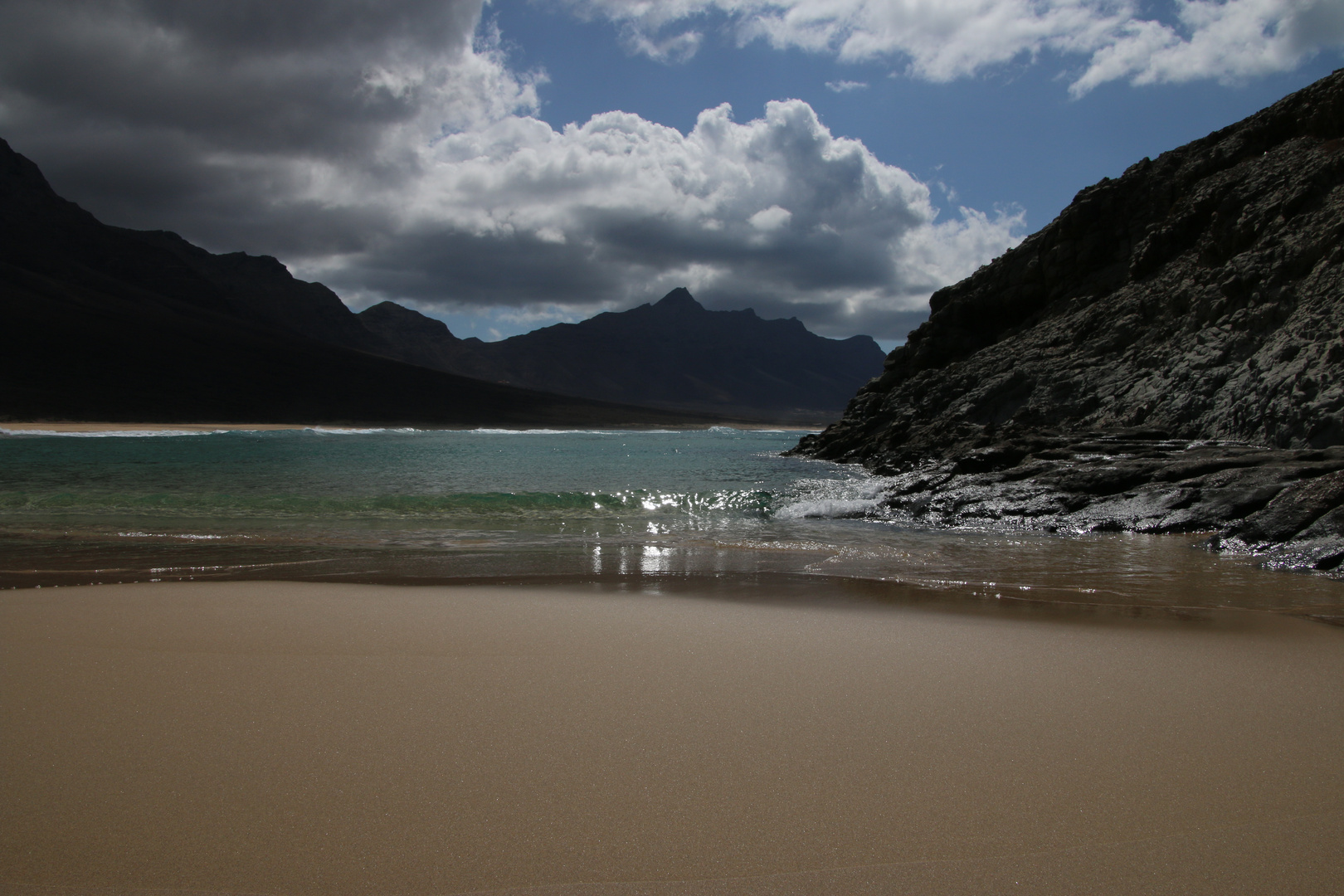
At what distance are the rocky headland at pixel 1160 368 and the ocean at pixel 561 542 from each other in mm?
1235

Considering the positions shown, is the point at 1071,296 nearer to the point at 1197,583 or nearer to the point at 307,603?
the point at 1197,583

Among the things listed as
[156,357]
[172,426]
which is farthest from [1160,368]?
[156,357]

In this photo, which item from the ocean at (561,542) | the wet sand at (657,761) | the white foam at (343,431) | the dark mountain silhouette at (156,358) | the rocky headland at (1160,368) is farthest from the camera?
the dark mountain silhouette at (156,358)

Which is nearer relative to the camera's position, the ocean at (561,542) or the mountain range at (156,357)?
Result: the ocean at (561,542)

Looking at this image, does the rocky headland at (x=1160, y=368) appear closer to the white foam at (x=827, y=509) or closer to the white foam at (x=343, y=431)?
the white foam at (x=827, y=509)

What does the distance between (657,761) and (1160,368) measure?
80.2ft

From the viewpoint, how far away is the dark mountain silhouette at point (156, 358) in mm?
90688

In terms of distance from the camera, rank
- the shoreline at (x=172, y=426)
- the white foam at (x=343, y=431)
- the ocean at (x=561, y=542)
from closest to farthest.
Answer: the ocean at (x=561, y=542)
the shoreline at (x=172, y=426)
the white foam at (x=343, y=431)

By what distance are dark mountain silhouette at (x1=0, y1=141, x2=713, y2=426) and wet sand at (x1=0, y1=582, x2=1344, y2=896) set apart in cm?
9442

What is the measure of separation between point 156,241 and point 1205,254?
725 feet

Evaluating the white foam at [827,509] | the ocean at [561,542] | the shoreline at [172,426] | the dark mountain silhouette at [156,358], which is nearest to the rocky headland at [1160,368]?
the white foam at [827,509]

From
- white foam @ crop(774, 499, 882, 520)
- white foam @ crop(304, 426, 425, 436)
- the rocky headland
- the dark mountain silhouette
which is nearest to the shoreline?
white foam @ crop(304, 426, 425, 436)

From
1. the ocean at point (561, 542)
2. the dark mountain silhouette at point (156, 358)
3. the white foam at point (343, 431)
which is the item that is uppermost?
the dark mountain silhouette at point (156, 358)

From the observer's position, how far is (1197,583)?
23.5 feet
